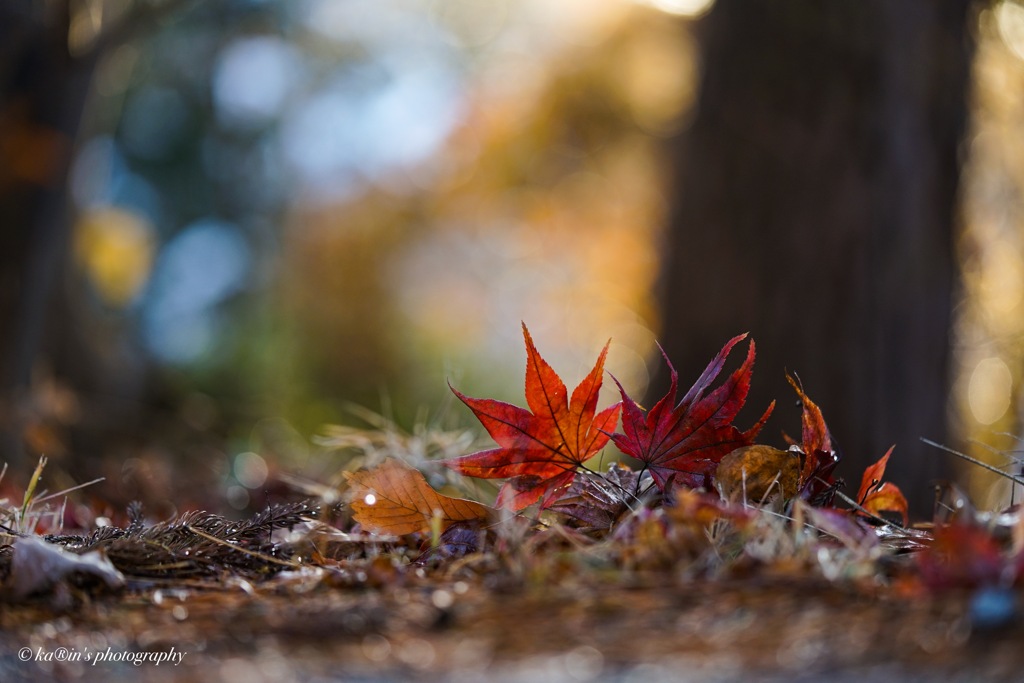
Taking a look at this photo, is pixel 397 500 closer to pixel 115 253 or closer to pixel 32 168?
pixel 32 168

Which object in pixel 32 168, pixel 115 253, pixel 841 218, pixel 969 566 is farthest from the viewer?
pixel 115 253

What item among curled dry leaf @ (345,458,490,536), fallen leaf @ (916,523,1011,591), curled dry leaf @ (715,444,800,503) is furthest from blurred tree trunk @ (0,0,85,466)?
fallen leaf @ (916,523,1011,591)

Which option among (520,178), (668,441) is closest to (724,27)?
(668,441)

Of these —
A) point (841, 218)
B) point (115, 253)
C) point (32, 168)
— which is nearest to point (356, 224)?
point (115, 253)

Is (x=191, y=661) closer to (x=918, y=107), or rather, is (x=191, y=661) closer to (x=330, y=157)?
(x=918, y=107)

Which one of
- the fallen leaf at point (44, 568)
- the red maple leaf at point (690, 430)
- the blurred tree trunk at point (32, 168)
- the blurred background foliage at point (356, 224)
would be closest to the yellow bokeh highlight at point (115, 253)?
the blurred background foliage at point (356, 224)

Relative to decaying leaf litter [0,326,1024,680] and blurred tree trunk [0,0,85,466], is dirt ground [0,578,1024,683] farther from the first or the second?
blurred tree trunk [0,0,85,466]

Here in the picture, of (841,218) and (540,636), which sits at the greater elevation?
(841,218)
